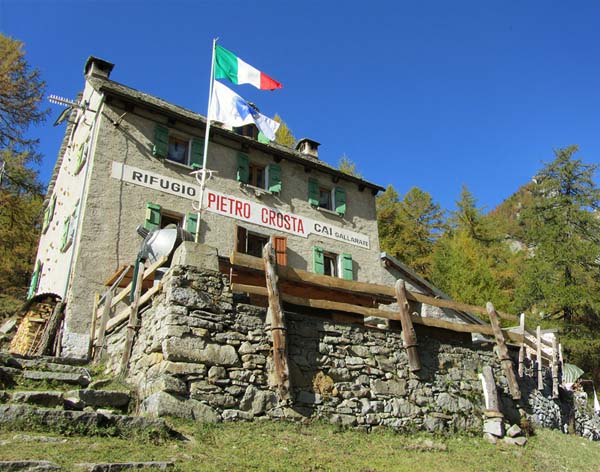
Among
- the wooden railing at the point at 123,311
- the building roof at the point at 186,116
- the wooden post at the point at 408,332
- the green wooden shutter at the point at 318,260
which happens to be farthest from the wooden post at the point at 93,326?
the green wooden shutter at the point at 318,260

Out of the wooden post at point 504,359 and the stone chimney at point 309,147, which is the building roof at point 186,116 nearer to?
the stone chimney at point 309,147

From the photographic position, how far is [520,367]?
11352 mm

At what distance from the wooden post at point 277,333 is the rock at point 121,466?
2.52m

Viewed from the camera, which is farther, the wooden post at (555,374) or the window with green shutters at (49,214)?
the window with green shutters at (49,214)

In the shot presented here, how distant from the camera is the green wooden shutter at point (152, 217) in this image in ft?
46.1

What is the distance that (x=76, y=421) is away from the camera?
5.62 m

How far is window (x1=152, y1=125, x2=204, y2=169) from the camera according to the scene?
49.9ft

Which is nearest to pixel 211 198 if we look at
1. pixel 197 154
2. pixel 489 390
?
pixel 197 154

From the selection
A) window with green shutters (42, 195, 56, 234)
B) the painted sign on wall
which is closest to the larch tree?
window with green shutters (42, 195, 56, 234)

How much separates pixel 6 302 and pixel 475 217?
81.7 feet

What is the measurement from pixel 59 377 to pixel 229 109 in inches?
301

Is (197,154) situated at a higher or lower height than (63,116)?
lower

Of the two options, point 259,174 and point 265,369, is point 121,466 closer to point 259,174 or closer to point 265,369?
point 265,369

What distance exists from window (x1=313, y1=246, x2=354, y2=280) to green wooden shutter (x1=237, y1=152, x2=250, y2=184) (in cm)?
311
